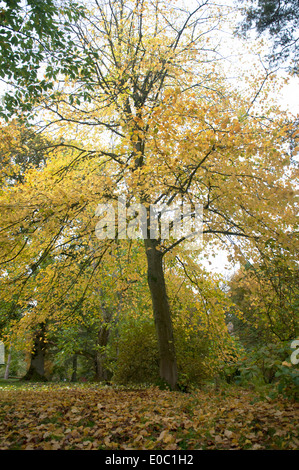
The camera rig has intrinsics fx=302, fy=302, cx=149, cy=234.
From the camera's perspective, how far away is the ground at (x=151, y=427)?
276 centimetres

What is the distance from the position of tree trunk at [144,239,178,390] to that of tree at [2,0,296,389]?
2 cm

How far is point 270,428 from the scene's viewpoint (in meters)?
3.02

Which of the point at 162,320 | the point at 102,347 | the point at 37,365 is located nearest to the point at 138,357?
the point at 162,320

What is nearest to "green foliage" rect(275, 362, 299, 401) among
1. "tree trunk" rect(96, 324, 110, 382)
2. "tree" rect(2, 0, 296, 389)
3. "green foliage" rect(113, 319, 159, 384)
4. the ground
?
the ground

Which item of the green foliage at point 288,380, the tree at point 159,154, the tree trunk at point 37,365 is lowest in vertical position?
the tree trunk at point 37,365

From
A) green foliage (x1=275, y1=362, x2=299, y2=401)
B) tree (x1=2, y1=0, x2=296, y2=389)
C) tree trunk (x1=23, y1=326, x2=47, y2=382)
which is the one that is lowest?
tree trunk (x1=23, y1=326, x2=47, y2=382)

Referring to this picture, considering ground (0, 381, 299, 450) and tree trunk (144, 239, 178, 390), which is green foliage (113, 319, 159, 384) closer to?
tree trunk (144, 239, 178, 390)

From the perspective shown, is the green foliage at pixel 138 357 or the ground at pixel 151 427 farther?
the green foliage at pixel 138 357

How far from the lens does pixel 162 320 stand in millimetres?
6660

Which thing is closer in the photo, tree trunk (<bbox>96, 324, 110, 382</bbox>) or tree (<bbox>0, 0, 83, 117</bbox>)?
tree (<bbox>0, 0, 83, 117</bbox>)

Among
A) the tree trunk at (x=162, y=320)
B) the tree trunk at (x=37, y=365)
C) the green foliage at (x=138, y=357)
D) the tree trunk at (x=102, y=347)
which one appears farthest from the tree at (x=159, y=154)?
the tree trunk at (x=37, y=365)

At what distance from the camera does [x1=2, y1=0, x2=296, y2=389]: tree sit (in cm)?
414

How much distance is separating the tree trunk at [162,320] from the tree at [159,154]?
0.02 m

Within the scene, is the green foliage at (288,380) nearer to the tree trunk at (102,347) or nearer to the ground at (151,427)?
the ground at (151,427)
